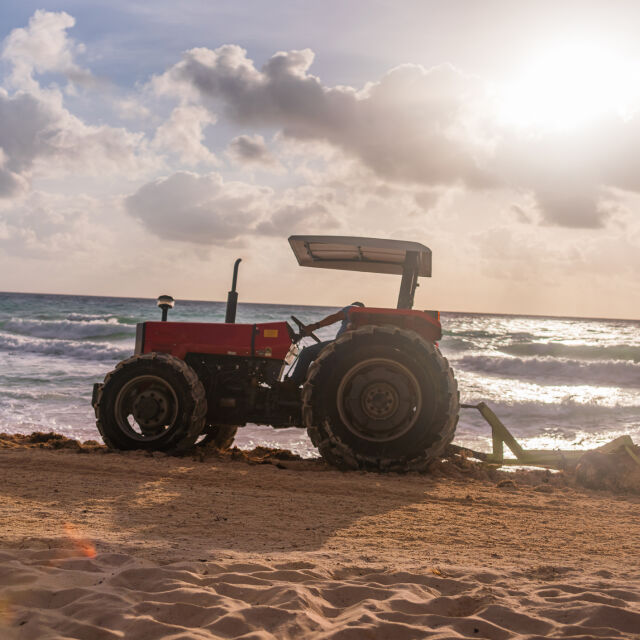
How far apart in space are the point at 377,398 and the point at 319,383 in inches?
19.7

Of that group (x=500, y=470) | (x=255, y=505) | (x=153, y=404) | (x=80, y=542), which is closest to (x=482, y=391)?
(x=500, y=470)

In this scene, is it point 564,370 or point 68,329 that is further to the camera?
point 68,329

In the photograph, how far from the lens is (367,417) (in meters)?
5.55

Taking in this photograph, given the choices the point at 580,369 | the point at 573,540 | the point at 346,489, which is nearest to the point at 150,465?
the point at 346,489

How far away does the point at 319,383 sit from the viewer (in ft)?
18.1

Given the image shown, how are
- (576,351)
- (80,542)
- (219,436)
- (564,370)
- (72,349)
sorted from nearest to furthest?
(80,542), (219,436), (564,370), (72,349), (576,351)

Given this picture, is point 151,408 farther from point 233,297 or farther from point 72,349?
point 72,349

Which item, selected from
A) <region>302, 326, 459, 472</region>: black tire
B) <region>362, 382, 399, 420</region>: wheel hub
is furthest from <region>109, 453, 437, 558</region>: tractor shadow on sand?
<region>362, 382, 399, 420</region>: wheel hub

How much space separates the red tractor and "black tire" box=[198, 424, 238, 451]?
0.05 feet

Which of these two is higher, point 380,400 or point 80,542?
point 380,400

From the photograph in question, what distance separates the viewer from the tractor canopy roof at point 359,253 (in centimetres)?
578

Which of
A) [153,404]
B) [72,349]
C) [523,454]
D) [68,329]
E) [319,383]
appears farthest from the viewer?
[68,329]

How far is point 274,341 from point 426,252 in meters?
1.61

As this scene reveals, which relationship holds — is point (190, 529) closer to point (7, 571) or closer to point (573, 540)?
point (7, 571)
